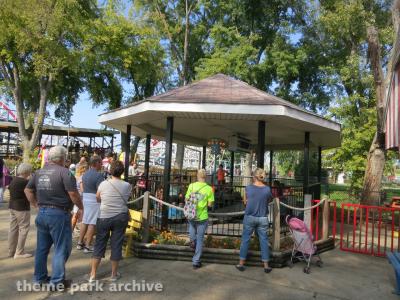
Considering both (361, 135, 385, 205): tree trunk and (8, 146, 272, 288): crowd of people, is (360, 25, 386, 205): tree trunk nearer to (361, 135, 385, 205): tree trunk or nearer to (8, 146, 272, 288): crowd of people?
(361, 135, 385, 205): tree trunk

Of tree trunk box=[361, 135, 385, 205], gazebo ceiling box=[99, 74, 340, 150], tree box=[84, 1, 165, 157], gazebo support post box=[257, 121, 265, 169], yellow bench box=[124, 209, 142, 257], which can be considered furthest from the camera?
tree box=[84, 1, 165, 157]

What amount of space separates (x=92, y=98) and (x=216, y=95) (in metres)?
28.0

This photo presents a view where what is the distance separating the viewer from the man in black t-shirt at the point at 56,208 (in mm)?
4812

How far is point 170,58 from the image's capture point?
108 ft

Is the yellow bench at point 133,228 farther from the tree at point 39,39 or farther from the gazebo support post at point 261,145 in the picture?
the tree at point 39,39

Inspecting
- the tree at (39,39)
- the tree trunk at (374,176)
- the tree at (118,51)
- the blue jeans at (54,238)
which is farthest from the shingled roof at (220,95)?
the tree at (118,51)

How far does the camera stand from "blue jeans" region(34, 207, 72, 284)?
4816 millimetres

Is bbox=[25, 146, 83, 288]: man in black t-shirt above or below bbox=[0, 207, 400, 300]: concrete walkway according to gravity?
above

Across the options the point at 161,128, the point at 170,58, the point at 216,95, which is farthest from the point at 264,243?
the point at 170,58

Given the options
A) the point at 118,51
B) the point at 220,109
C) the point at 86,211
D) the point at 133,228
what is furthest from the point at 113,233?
the point at 118,51

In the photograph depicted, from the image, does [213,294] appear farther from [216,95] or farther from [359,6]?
[359,6]

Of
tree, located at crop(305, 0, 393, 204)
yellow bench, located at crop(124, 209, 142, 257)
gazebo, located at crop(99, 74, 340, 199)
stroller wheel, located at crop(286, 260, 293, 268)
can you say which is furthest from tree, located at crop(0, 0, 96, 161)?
stroller wheel, located at crop(286, 260, 293, 268)

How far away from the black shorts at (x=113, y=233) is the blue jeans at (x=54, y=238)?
427mm

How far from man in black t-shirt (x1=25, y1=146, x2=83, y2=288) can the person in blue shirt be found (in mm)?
2737
